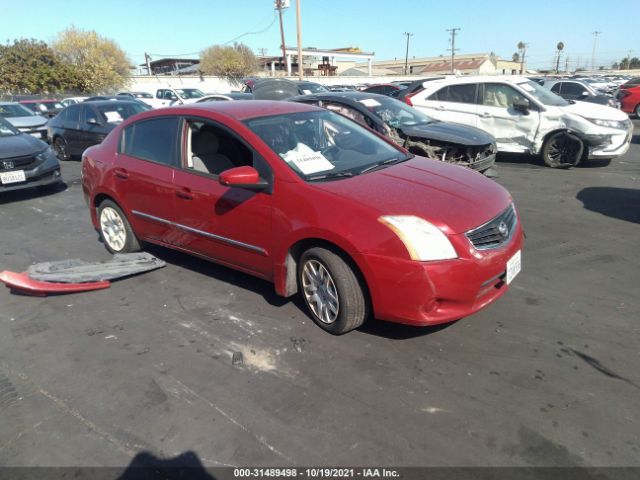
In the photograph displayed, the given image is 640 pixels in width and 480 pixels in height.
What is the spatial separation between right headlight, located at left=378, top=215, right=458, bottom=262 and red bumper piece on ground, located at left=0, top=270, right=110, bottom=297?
9.72 feet

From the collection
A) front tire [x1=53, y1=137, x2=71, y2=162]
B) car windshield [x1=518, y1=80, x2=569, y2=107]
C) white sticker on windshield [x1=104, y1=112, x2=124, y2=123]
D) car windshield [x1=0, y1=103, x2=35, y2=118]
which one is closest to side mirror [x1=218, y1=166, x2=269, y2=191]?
car windshield [x1=518, y1=80, x2=569, y2=107]

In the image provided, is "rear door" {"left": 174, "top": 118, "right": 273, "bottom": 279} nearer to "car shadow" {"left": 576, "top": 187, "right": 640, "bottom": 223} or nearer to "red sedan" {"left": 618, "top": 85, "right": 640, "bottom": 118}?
"car shadow" {"left": 576, "top": 187, "right": 640, "bottom": 223}

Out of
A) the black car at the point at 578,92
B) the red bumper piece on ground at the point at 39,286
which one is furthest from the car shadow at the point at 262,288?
the black car at the point at 578,92

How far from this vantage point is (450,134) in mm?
7445

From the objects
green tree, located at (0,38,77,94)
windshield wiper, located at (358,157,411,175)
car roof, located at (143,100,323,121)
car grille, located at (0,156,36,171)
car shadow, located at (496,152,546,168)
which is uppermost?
green tree, located at (0,38,77,94)

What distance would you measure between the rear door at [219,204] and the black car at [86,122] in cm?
775

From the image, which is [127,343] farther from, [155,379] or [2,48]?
[2,48]

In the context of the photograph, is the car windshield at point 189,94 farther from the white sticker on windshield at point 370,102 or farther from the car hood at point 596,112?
the car hood at point 596,112

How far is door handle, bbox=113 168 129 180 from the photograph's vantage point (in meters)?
4.68

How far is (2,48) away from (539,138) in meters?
38.1

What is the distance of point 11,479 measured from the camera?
232cm

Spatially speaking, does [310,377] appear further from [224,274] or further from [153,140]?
[153,140]

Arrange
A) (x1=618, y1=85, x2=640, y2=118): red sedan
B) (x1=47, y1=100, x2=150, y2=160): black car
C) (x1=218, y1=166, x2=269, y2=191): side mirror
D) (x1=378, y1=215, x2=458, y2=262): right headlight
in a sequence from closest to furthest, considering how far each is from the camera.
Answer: (x1=378, y1=215, x2=458, y2=262): right headlight < (x1=218, y1=166, x2=269, y2=191): side mirror < (x1=47, y1=100, x2=150, y2=160): black car < (x1=618, y1=85, x2=640, y2=118): red sedan

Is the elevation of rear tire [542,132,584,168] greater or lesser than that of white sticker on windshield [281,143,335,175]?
lesser
